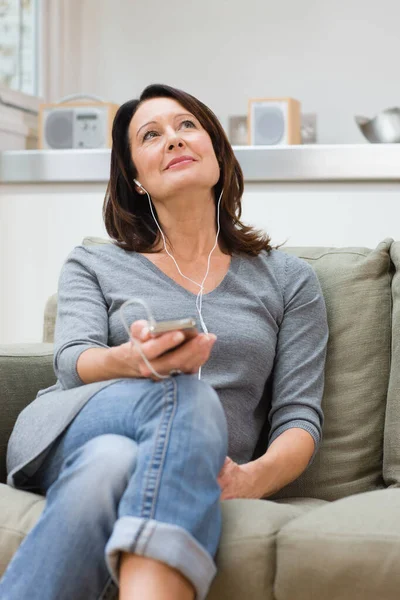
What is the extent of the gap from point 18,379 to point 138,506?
68cm

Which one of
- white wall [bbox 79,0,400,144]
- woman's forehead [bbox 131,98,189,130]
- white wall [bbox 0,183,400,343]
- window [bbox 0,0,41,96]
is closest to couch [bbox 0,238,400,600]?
woman's forehead [bbox 131,98,189,130]

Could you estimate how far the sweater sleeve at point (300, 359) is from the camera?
171 centimetres

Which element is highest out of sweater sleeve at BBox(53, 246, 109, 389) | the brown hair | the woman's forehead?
the woman's forehead

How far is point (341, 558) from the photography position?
1287 millimetres

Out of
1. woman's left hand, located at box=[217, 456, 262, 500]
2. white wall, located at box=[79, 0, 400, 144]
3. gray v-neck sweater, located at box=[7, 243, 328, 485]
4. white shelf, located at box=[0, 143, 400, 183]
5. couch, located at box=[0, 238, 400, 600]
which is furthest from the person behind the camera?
white wall, located at box=[79, 0, 400, 144]

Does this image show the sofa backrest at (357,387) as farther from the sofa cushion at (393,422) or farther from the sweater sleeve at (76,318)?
the sweater sleeve at (76,318)

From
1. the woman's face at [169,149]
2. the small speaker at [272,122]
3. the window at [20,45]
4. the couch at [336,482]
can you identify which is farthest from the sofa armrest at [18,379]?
the window at [20,45]

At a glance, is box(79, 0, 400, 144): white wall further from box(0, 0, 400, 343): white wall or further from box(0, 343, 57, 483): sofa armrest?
box(0, 343, 57, 483): sofa armrest

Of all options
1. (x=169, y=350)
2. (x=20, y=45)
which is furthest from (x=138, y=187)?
(x=20, y=45)

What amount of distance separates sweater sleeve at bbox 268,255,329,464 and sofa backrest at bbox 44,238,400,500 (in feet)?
0.19

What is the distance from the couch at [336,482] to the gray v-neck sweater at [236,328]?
0.27 feet

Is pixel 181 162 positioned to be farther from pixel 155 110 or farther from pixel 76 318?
pixel 76 318

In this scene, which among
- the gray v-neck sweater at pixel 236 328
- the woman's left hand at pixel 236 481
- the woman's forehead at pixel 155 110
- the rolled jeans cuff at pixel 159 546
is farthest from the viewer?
the woman's forehead at pixel 155 110

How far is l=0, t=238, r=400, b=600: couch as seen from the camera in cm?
129
